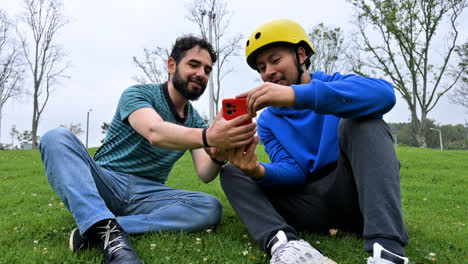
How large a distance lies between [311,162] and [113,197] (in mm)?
1887

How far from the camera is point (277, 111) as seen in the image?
10.5ft

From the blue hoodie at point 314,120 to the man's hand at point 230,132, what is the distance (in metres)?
0.38

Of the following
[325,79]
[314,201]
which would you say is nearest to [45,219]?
[314,201]

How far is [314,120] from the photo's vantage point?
9.57 ft

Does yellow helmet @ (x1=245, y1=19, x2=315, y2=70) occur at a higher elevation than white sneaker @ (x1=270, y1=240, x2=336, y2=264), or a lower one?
higher

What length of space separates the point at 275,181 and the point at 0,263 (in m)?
2.13

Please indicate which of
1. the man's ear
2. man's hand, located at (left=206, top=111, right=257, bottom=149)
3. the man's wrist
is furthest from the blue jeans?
the man's ear

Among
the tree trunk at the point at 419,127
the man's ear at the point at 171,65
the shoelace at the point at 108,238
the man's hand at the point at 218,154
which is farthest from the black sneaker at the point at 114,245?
the tree trunk at the point at 419,127

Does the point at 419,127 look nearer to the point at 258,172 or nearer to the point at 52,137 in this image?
the point at 258,172

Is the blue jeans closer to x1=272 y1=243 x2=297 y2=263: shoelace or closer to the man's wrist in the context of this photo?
the man's wrist

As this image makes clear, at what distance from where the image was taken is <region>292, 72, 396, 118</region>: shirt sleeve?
2020mm

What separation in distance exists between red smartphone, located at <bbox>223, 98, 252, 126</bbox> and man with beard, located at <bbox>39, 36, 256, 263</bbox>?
0.20 feet

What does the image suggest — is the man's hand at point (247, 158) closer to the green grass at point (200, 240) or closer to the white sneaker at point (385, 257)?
the green grass at point (200, 240)

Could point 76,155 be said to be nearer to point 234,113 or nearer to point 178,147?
point 178,147
